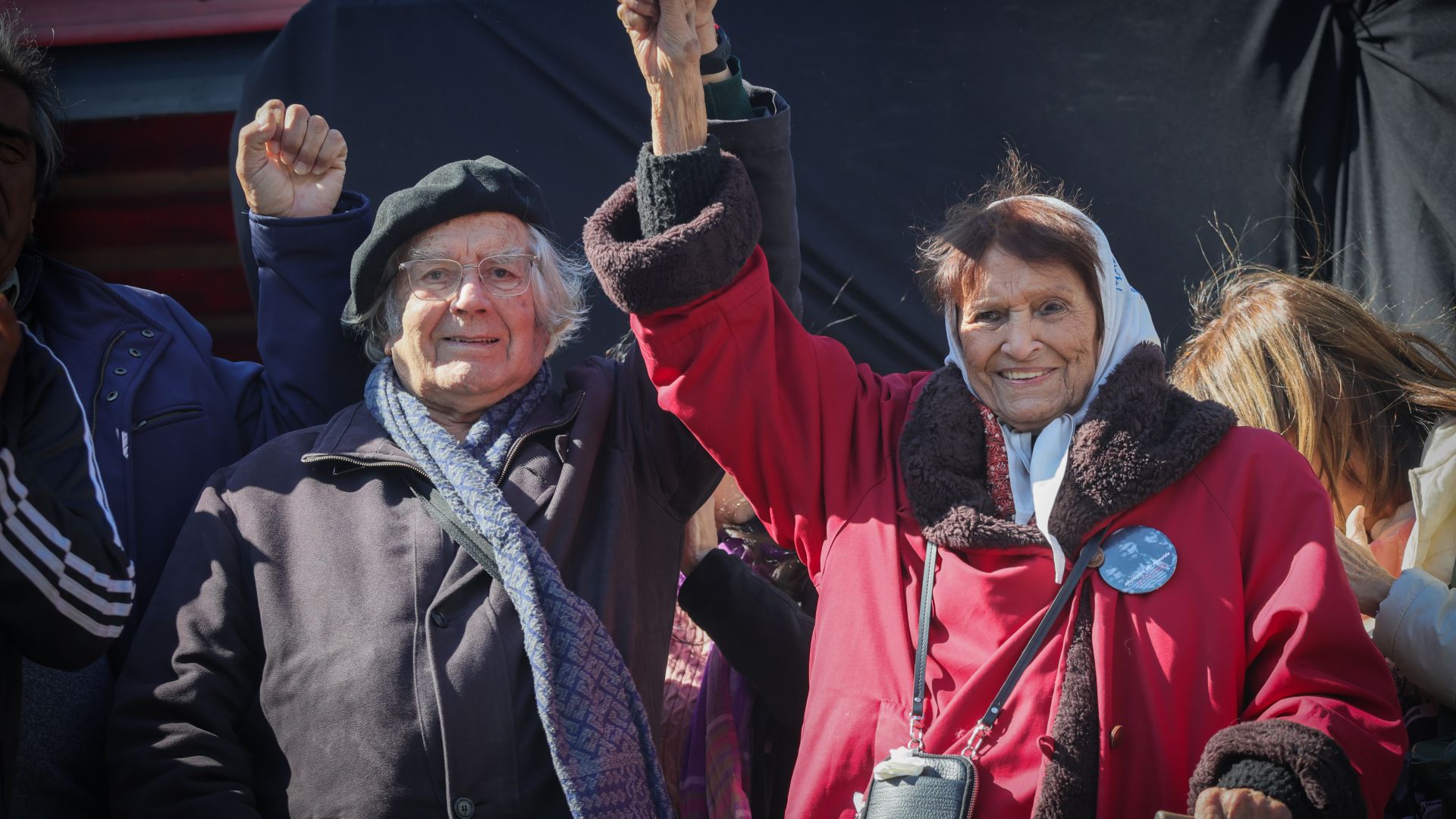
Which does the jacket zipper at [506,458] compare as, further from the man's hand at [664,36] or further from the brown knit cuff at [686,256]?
the man's hand at [664,36]

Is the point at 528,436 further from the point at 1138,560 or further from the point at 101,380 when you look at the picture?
the point at 1138,560

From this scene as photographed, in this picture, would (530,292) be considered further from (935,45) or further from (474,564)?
(935,45)

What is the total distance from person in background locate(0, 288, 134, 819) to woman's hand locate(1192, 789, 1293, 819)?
5.05 ft

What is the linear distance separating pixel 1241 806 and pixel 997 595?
1.43 ft

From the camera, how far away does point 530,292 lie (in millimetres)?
2412

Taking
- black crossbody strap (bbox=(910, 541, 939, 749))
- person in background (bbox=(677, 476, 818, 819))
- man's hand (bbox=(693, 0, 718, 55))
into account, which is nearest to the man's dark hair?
man's hand (bbox=(693, 0, 718, 55))

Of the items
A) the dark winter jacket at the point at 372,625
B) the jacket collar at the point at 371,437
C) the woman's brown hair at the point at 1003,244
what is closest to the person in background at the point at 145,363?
the dark winter jacket at the point at 372,625

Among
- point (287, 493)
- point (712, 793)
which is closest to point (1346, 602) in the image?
point (712, 793)

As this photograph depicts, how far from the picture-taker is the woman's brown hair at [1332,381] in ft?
7.82

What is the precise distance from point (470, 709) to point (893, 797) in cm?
69

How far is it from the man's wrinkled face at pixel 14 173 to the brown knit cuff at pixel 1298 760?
2.23 metres

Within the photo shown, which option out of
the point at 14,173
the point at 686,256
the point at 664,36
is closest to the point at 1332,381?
the point at 686,256

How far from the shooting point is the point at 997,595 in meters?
1.88

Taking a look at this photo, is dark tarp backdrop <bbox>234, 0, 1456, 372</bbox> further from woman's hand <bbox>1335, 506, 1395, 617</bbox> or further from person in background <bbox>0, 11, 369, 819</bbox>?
woman's hand <bbox>1335, 506, 1395, 617</bbox>
